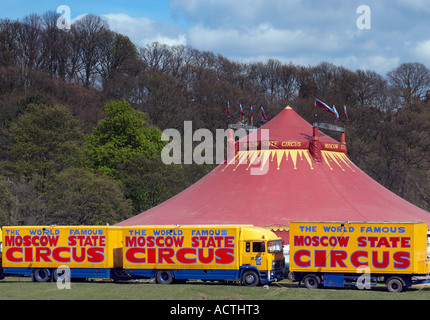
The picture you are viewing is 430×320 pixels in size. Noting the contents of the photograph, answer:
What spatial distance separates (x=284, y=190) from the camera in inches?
1914

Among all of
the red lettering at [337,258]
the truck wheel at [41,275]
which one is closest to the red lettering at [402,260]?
the red lettering at [337,258]

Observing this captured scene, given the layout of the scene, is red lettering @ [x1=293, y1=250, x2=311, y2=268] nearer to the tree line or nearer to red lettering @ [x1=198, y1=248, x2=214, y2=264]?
red lettering @ [x1=198, y1=248, x2=214, y2=264]

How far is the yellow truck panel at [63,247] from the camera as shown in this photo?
3612cm

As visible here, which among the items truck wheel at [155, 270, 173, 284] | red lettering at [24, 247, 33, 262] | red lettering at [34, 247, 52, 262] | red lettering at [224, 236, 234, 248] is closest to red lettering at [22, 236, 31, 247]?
red lettering at [24, 247, 33, 262]

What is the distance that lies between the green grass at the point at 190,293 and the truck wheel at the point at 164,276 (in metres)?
1.54

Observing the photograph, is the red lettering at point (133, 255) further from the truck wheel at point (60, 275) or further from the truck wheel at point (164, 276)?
the truck wheel at point (60, 275)

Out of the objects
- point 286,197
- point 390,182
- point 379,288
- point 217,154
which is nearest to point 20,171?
point 217,154

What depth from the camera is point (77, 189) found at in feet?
200

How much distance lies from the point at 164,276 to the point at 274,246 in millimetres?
4951

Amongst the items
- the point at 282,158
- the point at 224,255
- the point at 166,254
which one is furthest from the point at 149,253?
the point at 282,158

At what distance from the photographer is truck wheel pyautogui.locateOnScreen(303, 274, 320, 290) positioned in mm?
33188

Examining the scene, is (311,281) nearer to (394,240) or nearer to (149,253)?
(394,240)

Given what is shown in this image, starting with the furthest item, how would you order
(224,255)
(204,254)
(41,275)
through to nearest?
(41,275), (204,254), (224,255)
